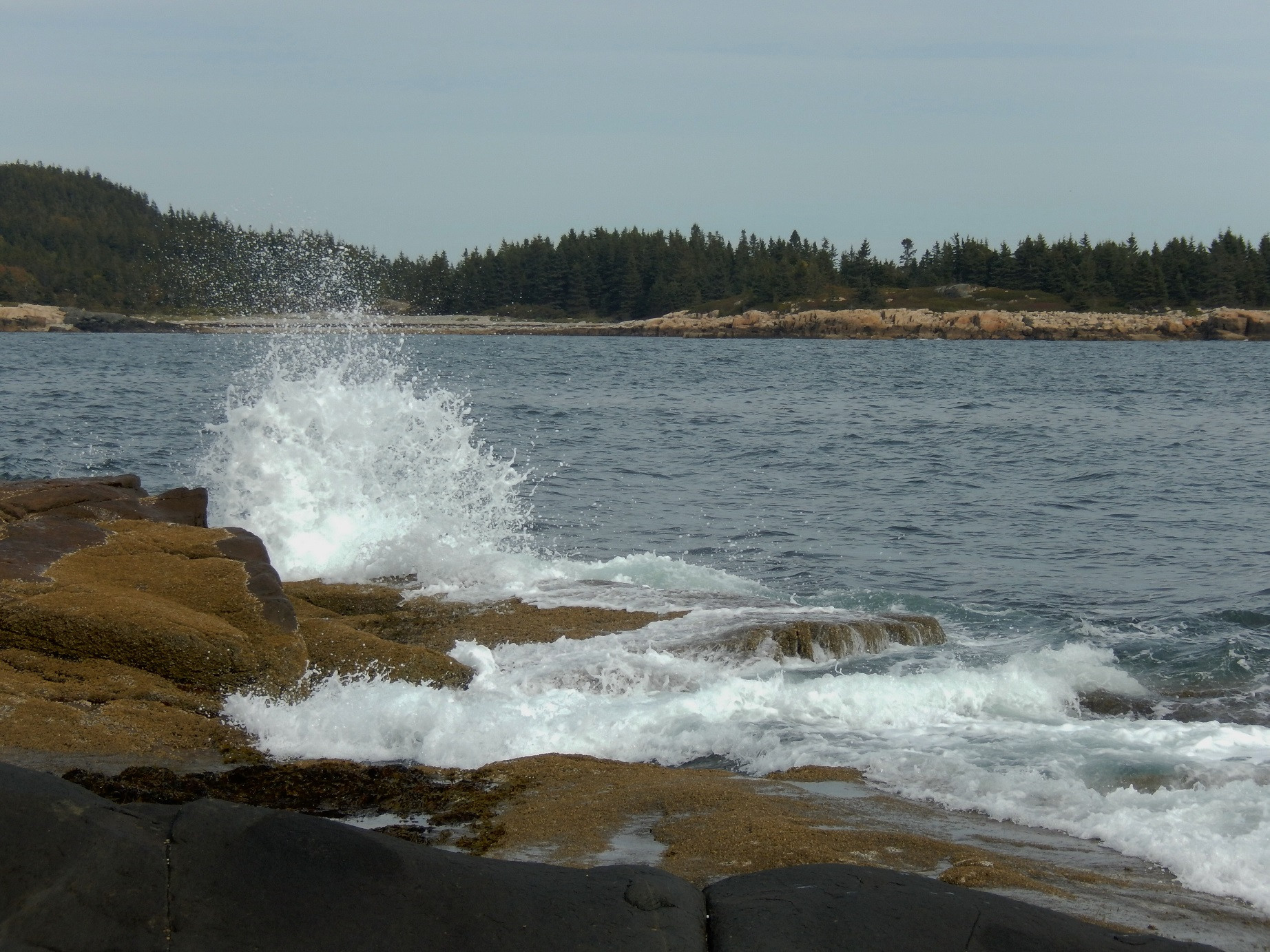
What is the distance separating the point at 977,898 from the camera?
4.26 m

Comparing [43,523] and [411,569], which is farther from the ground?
[43,523]

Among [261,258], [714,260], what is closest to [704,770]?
[261,258]

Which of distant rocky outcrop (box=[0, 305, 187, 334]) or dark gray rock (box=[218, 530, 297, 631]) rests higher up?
distant rocky outcrop (box=[0, 305, 187, 334])

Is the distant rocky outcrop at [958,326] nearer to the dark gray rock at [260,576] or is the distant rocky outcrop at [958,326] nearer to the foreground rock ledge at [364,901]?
the dark gray rock at [260,576]

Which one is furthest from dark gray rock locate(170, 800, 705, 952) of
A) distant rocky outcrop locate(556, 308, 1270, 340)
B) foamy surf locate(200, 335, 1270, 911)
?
distant rocky outcrop locate(556, 308, 1270, 340)

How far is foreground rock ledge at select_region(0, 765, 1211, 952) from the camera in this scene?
12.7ft

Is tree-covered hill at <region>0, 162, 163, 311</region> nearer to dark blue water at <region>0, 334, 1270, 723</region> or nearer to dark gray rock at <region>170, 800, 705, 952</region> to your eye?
dark blue water at <region>0, 334, 1270, 723</region>

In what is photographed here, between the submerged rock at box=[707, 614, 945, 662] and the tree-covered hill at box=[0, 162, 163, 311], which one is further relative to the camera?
the tree-covered hill at box=[0, 162, 163, 311]

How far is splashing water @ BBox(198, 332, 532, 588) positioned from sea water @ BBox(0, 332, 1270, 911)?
0.04m

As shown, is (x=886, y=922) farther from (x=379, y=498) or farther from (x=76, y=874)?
(x=379, y=498)

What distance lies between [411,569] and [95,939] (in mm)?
8844

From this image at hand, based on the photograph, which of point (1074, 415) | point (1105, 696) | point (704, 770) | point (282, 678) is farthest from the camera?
point (1074, 415)

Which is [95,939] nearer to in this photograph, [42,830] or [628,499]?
[42,830]

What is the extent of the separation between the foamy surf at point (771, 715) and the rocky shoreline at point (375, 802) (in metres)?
0.29
